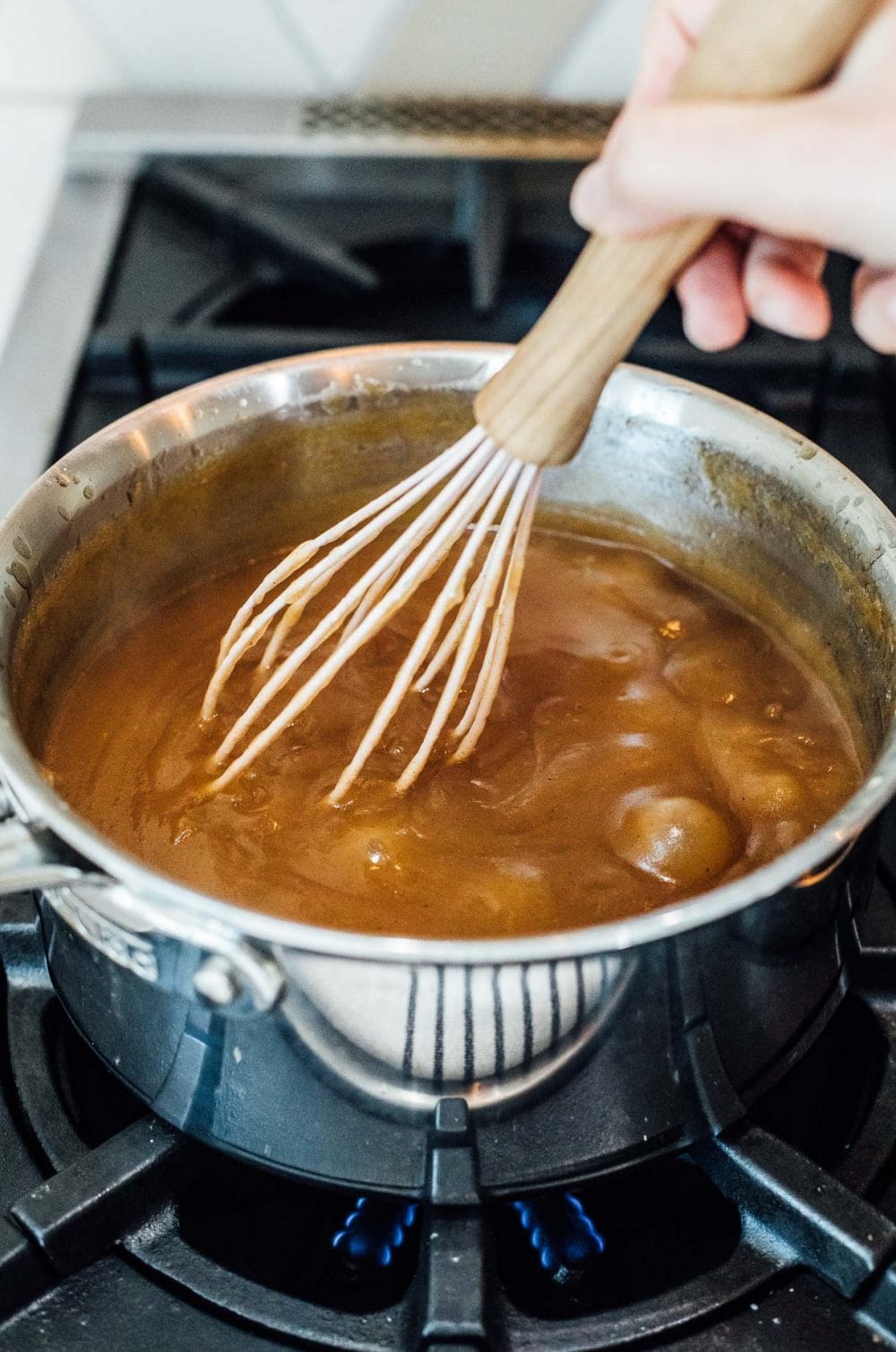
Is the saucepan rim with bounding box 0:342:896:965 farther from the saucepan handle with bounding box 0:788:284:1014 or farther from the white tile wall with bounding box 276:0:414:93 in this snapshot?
the white tile wall with bounding box 276:0:414:93

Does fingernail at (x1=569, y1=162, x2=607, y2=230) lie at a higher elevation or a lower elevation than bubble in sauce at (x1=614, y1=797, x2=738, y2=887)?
higher

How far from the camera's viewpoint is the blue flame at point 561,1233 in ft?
2.37

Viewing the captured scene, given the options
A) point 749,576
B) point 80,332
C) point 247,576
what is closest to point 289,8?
point 80,332

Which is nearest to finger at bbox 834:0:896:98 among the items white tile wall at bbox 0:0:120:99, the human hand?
the human hand

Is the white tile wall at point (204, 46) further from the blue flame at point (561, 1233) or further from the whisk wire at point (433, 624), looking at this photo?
the blue flame at point (561, 1233)

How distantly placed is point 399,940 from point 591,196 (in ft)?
1.12

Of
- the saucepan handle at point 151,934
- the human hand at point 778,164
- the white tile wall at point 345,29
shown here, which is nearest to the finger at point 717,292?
the human hand at point 778,164

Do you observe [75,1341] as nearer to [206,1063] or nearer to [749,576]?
[206,1063]

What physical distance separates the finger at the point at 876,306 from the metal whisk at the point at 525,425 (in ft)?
0.48

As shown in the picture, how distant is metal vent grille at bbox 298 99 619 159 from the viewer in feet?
4.64

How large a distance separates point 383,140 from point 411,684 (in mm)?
773

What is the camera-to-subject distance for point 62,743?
860mm

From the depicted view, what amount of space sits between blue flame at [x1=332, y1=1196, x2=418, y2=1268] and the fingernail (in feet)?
1.69

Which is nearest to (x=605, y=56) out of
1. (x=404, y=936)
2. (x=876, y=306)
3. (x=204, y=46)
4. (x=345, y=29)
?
(x=345, y=29)
